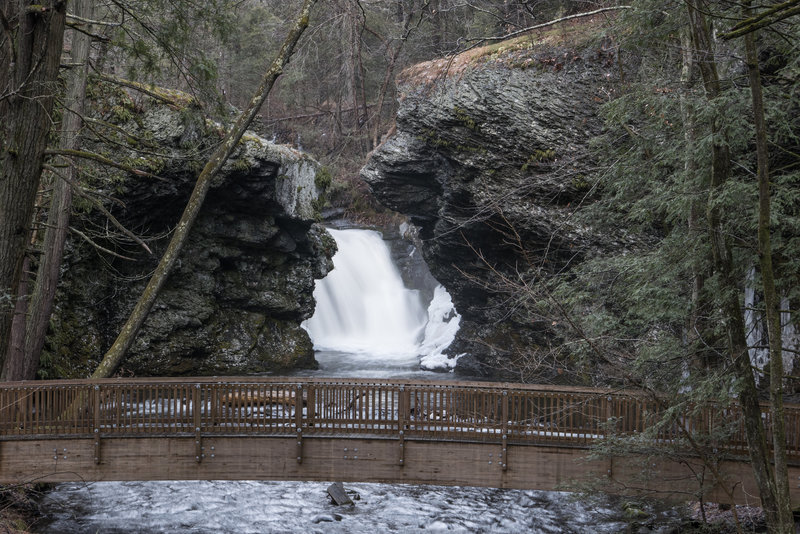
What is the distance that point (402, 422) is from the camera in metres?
9.03

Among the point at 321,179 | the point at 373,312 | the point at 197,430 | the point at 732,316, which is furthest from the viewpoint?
the point at 373,312

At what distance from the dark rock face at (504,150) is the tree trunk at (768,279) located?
8.22 m

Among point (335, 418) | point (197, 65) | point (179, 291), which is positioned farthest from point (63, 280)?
point (335, 418)

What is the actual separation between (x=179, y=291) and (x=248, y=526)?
10.2 metres

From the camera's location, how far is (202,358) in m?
18.5

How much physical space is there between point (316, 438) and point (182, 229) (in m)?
4.74

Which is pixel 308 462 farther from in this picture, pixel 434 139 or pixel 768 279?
pixel 434 139

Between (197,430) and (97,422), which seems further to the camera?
(197,430)

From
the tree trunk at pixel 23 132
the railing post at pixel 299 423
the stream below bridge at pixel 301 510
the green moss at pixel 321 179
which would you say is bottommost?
the stream below bridge at pixel 301 510

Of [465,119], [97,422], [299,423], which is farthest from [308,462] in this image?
[465,119]

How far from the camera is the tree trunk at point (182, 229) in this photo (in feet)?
35.6

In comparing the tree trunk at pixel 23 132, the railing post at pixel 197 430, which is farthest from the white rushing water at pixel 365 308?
the tree trunk at pixel 23 132

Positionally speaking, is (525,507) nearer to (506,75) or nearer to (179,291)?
(506,75)

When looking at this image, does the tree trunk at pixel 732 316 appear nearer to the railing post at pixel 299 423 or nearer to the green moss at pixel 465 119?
the railing post at pixel 299 423
